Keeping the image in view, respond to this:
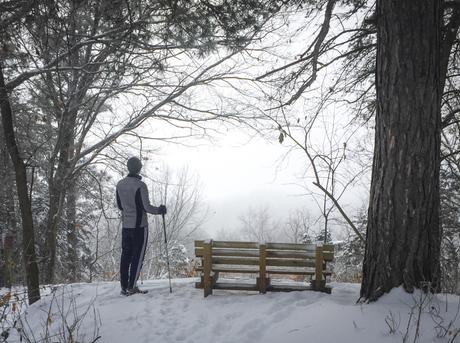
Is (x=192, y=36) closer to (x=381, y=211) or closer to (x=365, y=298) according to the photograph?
(x=381, y=211)

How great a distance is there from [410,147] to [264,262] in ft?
8.05

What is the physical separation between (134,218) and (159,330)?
1.81 m

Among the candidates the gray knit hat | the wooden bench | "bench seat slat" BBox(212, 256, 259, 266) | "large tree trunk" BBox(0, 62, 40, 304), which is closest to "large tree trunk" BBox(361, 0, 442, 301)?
the wooden bench

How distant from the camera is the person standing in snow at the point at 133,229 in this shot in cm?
543

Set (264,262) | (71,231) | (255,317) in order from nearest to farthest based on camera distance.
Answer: (255,317) < (264,262) < (71,231)

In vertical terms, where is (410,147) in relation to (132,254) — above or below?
above

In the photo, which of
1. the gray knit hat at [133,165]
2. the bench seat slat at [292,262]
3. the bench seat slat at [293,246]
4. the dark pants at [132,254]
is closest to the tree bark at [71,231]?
the gray knit hat at [133,165]

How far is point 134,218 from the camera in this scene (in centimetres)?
546

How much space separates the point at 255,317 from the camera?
4348 millimetres

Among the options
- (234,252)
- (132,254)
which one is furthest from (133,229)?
(234,252)

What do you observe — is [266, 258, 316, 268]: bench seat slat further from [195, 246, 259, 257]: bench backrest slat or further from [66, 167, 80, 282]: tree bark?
[66, 167, 80, 282]: tree bark

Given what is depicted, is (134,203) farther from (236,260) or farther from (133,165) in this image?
(236,260)

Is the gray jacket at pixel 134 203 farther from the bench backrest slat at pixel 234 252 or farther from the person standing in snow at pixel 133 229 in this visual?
the bench backrest slat at pixel 234 252

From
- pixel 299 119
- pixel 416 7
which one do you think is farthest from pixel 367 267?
pixel 299 119
